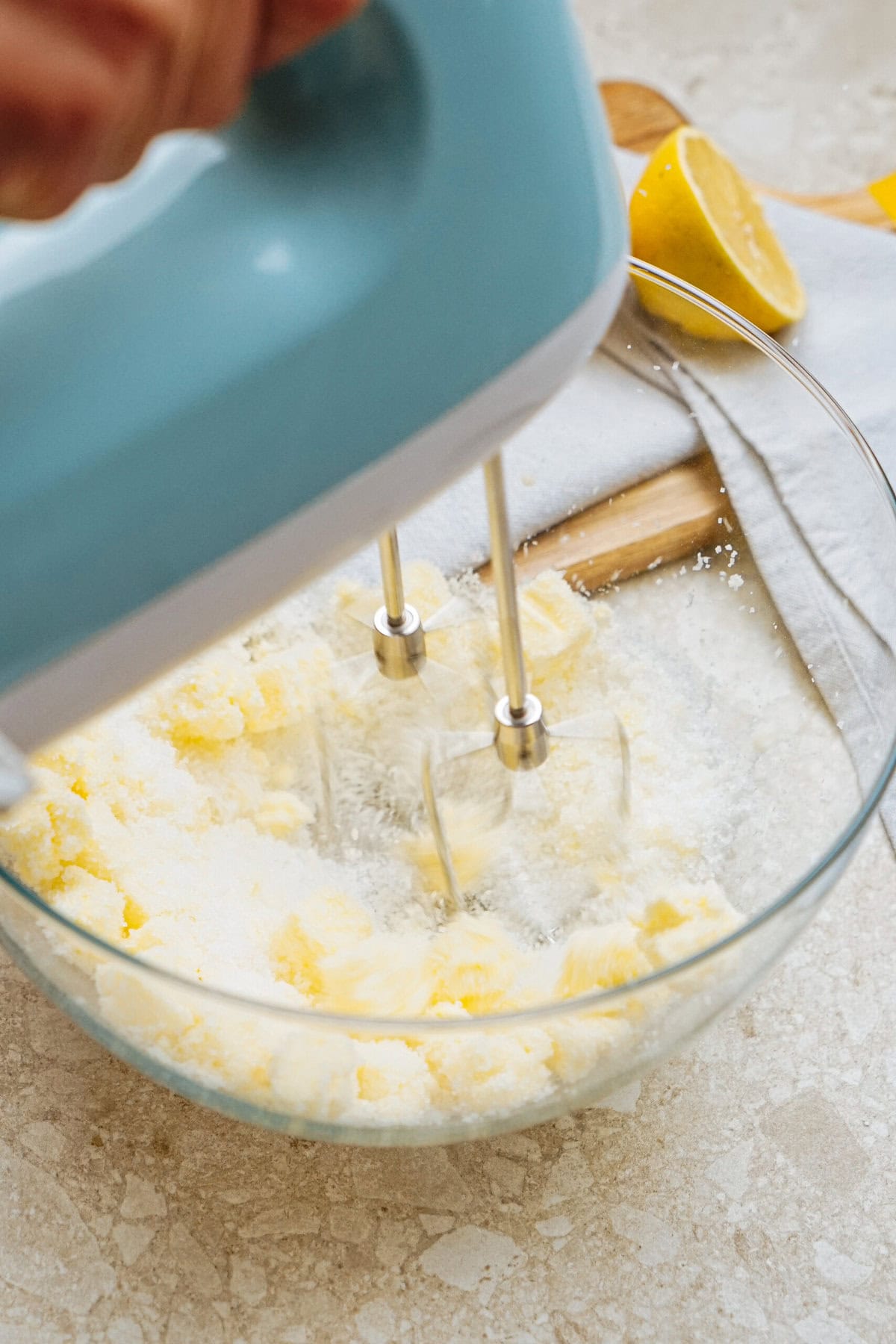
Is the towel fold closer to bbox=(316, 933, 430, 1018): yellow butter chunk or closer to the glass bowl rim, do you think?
the glass bowl rim

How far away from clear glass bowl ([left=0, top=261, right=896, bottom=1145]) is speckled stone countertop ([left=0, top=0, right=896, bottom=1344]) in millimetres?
65

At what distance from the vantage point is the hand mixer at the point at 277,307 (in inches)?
12.9

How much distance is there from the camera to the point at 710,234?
32.3 inches

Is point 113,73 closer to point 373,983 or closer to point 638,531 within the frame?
point 373,983

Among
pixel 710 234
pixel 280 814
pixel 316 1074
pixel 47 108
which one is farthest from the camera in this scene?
pixel 710 234

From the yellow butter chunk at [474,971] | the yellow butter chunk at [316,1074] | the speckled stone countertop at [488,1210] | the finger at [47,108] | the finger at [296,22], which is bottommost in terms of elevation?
the speckled stone countertop at [488,1210]

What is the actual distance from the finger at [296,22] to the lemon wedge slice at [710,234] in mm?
565

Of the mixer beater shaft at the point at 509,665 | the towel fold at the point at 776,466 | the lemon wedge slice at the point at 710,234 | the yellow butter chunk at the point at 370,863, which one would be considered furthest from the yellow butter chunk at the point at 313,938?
the lemon wedge slice at the point at 710,234

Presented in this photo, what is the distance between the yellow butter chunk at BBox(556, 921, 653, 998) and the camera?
0.54 meters

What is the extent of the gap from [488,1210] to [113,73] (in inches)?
18.1

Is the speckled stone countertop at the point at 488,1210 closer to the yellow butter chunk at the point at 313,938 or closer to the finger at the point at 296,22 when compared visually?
the yellow butter chunk at the point at 313,938

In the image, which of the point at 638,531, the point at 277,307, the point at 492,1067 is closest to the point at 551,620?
the point at 638,531

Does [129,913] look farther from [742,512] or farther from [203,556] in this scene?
[742,512]

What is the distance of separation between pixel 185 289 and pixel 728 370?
1.48ft
